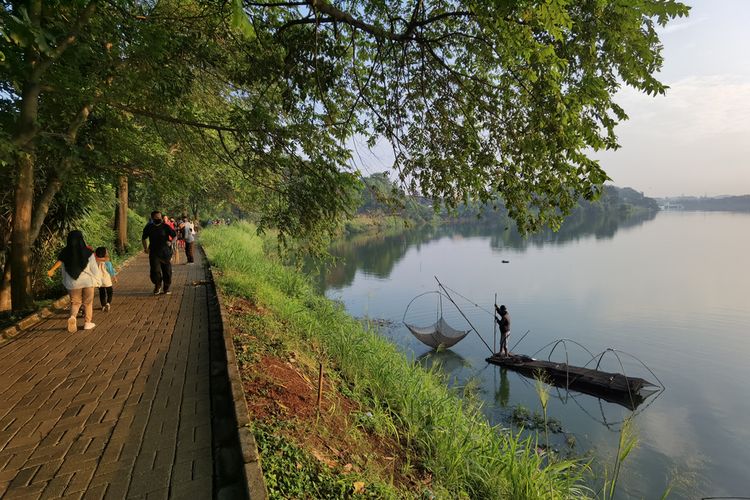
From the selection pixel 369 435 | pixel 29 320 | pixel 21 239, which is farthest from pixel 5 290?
pixel 369 435

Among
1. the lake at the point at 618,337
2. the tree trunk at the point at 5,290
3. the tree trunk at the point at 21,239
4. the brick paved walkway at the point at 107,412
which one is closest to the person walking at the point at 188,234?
the tree trunk at the point at 5,290

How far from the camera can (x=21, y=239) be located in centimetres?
747

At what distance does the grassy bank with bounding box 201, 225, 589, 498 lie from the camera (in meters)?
3.19

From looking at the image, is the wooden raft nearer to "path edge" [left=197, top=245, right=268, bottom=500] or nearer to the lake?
the lake

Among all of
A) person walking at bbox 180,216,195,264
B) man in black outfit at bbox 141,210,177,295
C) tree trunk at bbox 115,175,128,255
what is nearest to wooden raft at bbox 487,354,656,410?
man in black outfit at bbox 141,210,177,295

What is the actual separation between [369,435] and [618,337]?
1663 cm

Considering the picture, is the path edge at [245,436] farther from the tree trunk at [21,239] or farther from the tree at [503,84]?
the tree trunk at [21,239]

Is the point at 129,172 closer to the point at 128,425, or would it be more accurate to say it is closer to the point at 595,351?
the point at 128,425

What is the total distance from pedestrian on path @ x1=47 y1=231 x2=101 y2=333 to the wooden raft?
32.1 feet

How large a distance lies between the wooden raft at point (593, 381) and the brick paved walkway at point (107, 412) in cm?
866

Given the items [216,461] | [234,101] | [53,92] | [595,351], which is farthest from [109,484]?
[595,351]

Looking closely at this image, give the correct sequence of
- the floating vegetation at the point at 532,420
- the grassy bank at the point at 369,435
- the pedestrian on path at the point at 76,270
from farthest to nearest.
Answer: the floating vegetation at the point at 532,420, the pedestrian on path at the point at 76,270, the grassy bank at the point at 369,435

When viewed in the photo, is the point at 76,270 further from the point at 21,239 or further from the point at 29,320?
the point at 21,239

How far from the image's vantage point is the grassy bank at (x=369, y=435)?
3188 millimetres
